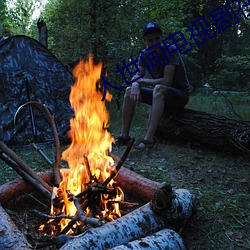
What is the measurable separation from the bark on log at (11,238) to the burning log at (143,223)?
29 cm

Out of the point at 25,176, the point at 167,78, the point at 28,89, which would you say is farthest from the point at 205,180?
the point at 28,89

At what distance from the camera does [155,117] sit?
3.96 m

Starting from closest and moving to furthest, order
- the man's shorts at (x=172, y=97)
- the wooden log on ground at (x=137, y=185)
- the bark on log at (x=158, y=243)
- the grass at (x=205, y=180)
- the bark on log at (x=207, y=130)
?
the bark on log at (x=158, y=243) < the grass at (x=205, y=180) < the wooden log on ground at (x=137, y=185) < the bark on log at (x=207, y=130) < the man's shorts at (x=172, y=97)

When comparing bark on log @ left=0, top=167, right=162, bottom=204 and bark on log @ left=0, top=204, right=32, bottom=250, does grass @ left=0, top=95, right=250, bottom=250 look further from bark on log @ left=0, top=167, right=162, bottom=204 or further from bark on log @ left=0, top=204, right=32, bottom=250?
bark on log @ left=0, top=204, right=32, bottom=250

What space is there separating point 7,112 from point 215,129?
358 centimetres

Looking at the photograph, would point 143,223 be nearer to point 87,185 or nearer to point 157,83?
point 87,185

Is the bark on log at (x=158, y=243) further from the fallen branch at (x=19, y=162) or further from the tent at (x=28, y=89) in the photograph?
the tent at (x=28, y=89)

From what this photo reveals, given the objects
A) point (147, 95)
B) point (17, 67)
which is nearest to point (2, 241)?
point (147, 95)

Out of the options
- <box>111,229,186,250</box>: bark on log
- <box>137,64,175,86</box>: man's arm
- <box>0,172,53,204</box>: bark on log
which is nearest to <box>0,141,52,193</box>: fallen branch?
<box>0,172,53,204</box>: bark on log

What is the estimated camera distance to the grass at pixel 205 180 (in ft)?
6.72

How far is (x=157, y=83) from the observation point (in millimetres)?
4066

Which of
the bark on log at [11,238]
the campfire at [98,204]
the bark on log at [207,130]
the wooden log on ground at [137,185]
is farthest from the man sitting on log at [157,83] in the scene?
the bark on log at [11,238]

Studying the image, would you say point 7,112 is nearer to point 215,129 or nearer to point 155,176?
point 155,176

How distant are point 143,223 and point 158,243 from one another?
8.6 inches
